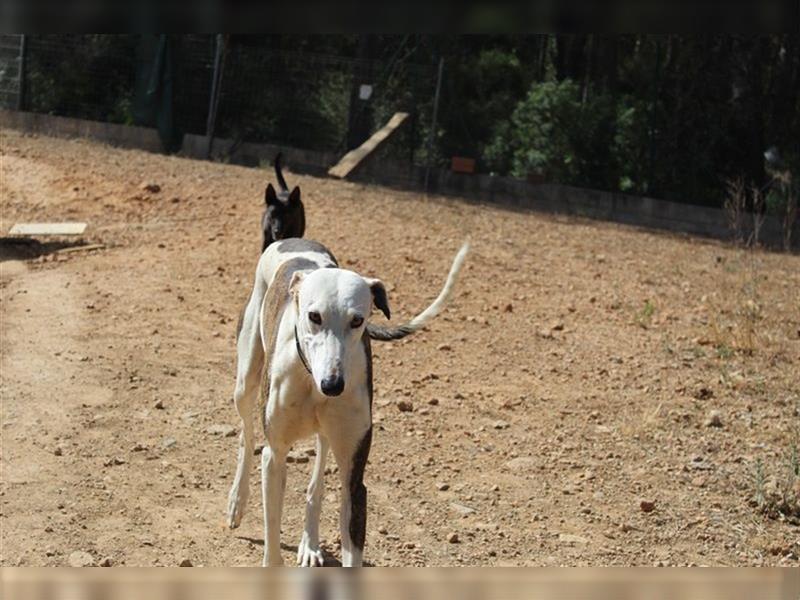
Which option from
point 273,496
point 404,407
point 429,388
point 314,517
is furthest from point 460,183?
point 273,496

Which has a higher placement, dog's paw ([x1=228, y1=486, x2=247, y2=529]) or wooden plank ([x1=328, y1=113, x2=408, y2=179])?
wooden plank ([x1=328, y1=113, x2=408, y2=179])

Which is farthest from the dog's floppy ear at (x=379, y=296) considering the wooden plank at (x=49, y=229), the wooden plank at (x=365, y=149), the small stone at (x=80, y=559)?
the wooden plank at (x=365, y=149)

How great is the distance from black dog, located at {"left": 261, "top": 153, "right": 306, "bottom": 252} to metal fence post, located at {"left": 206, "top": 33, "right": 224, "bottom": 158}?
1190cm

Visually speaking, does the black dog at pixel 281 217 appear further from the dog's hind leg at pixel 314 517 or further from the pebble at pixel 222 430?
the dog's hind leg at pixel 314 517

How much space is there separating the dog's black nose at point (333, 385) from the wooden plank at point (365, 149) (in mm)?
12416

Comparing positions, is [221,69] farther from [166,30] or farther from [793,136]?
[166,30]

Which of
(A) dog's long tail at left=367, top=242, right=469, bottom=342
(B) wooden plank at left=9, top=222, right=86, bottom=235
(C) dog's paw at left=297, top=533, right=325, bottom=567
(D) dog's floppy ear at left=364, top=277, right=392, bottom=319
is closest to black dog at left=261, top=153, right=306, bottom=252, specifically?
(A) dog's long tail at left=367, top=242, right=469, bottom=342

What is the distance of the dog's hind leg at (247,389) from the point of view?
19.7ft

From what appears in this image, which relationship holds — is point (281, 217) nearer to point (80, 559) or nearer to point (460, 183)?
point (80, 559)

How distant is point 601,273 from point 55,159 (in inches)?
274

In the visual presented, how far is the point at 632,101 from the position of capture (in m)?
19.6

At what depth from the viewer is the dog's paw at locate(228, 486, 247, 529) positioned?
598 cm

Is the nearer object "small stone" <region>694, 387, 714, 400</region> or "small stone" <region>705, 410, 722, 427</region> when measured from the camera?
"small stone" <region>705, 410, 722, 427</region>

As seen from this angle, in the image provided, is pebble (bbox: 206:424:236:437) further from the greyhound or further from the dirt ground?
the greyhound
